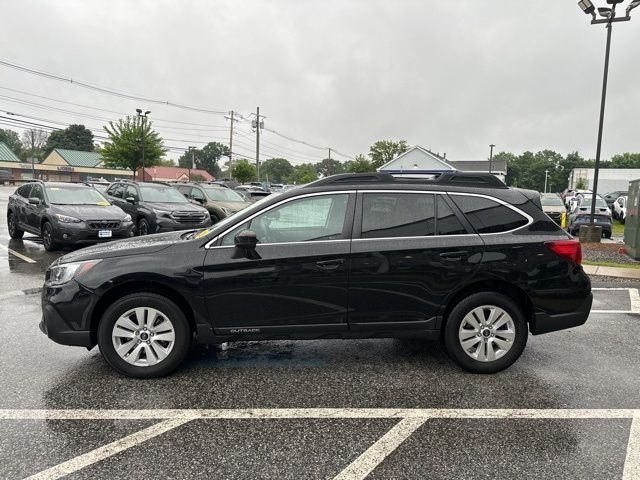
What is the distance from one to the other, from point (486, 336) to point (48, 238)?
1003 centimetres

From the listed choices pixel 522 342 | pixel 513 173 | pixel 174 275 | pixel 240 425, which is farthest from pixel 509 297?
pixel 513 173

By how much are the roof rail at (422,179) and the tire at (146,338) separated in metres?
1.68

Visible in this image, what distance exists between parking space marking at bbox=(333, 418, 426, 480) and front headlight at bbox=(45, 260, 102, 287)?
2668 mm

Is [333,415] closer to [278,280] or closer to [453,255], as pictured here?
[278,280]

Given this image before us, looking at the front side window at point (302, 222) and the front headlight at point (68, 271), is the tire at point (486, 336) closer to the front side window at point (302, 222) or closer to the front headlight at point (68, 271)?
the front side window at point (302, 222)

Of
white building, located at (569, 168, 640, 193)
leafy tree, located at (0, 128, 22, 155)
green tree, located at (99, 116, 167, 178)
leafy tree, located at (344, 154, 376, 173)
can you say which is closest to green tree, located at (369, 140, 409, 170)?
leafy tree, located at (344, 154, 376, 173)

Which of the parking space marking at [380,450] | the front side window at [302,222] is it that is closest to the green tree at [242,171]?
the front side window at [302,222]

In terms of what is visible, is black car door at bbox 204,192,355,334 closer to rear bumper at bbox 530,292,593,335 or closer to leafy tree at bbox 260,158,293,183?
rear bumper at bbox 530,292,593,335

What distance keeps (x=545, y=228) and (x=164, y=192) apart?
11526 millimetres

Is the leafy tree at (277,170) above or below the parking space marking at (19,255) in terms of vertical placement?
above

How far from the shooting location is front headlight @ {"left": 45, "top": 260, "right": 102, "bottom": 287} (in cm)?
391

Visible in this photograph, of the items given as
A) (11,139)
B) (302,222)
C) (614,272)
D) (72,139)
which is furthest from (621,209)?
(11,139)

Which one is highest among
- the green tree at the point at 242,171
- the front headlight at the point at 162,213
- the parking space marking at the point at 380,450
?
the green tree at the point at 242,171

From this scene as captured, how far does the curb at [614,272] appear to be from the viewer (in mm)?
8844
